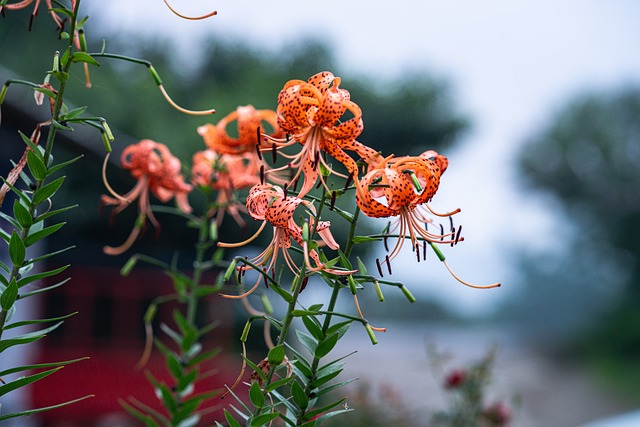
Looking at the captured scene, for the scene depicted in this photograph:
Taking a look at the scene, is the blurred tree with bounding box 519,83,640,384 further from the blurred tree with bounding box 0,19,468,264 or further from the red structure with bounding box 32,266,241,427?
the red structure with bounding box 32,266,241,427

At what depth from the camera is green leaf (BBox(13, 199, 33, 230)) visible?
634mm

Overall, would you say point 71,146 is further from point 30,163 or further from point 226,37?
point 226,37

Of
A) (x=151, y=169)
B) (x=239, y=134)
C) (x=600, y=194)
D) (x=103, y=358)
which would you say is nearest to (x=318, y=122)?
(x=239, y=134)

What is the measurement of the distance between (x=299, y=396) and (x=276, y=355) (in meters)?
0.05

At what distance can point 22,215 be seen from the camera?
638 mm

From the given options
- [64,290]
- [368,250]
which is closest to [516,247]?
[368,250]

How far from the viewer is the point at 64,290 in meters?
5.04

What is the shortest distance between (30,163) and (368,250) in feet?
23.1

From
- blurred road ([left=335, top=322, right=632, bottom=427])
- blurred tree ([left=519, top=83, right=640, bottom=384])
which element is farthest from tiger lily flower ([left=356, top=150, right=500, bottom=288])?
blurred tree ([left=519, top=83, right=640, bottom=384])

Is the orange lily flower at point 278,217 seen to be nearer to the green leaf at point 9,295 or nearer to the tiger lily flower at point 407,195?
the tiger lily flower at point 407,195

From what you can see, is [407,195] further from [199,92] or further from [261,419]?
[199,92]

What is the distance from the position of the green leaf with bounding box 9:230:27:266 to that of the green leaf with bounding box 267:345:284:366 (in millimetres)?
219

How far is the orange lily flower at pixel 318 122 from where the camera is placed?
2.29 feet

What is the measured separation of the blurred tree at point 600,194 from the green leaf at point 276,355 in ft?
55.9
